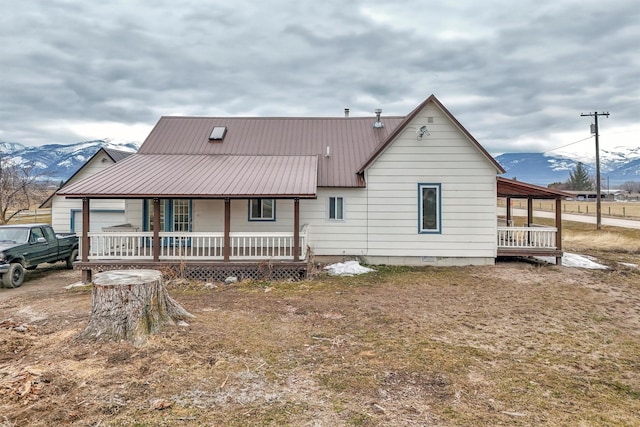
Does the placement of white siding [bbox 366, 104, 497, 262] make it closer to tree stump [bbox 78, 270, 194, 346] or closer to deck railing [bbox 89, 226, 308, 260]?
deck railing [bbox 89, 226, 308, 260]

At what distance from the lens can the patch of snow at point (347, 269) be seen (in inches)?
475

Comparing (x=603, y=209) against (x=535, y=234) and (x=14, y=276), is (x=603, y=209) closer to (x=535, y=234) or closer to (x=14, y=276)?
(x=535, y=234)

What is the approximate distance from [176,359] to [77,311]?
3.93m

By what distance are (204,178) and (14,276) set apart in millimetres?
6146

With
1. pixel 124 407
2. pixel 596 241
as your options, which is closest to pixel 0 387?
pixel 124 407

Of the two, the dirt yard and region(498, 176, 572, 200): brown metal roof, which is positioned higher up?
region(498, 176, 572, 200): brown metal roof

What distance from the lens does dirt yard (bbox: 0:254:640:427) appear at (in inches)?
161

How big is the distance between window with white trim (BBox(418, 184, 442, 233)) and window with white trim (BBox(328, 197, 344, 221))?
2.81 meters

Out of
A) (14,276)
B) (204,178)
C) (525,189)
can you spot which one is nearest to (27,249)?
(14,276)

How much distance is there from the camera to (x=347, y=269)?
12328 mm

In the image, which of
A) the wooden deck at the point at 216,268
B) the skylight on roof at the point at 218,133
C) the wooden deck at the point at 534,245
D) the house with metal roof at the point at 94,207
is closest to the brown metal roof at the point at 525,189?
the wooden deck at the point at 534,245

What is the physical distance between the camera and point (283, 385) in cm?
474

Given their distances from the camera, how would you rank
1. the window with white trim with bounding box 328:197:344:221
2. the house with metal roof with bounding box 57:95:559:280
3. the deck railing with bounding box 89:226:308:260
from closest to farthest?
the deck railing with bounding box 89:226:308:260 → the house with metal roof with bounding box 57:95:559:280 → the window with white trim with bounding box 328:197:344:221

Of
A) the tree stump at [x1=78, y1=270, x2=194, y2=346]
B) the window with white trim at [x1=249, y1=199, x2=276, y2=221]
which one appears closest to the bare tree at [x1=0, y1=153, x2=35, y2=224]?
the window with white trim at [x1=249, y1=199, x2=276, y2=221]
